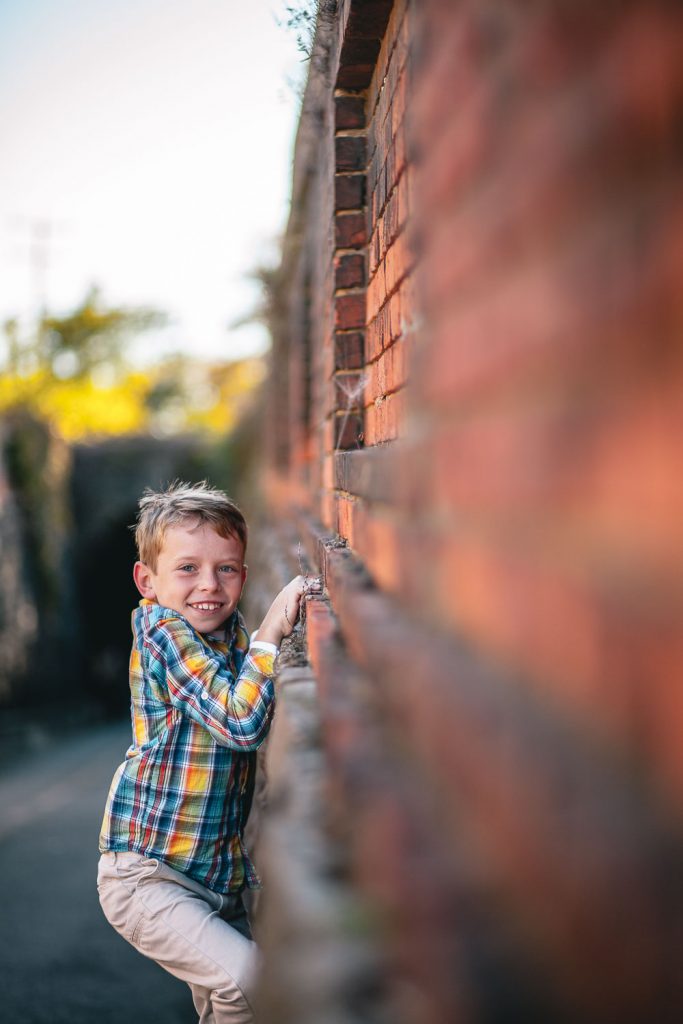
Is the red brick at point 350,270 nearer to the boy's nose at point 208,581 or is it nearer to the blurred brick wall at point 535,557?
the boy's nose at point 208,581

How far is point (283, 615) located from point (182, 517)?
415mm

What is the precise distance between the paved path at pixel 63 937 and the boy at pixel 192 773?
87.3 inches

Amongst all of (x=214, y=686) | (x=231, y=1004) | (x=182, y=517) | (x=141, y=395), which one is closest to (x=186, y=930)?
(x=231, y=1004)

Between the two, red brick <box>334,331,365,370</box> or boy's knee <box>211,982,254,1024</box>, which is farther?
red brick <box>334,331,365,370</box>

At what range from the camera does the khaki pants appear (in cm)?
194

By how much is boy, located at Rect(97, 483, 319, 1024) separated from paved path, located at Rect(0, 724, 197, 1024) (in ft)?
7.27

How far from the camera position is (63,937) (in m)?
5.08

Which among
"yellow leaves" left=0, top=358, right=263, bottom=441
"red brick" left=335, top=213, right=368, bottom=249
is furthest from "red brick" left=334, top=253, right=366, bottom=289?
"yellow leaves" left=0, top=358, right=263, bottom=441

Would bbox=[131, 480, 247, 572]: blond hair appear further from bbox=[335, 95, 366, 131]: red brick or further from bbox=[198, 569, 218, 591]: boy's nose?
bbox=[335, 95, 366, 131]: red brick

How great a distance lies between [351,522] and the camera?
6.56 ft

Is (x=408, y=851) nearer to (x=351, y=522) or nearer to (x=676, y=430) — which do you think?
(x=676, y=430)

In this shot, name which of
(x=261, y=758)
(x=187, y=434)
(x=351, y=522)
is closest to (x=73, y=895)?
(x=261, y=758)

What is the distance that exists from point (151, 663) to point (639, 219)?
5.58 feet

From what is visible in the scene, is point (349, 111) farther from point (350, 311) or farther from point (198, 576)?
point (198, 576)
